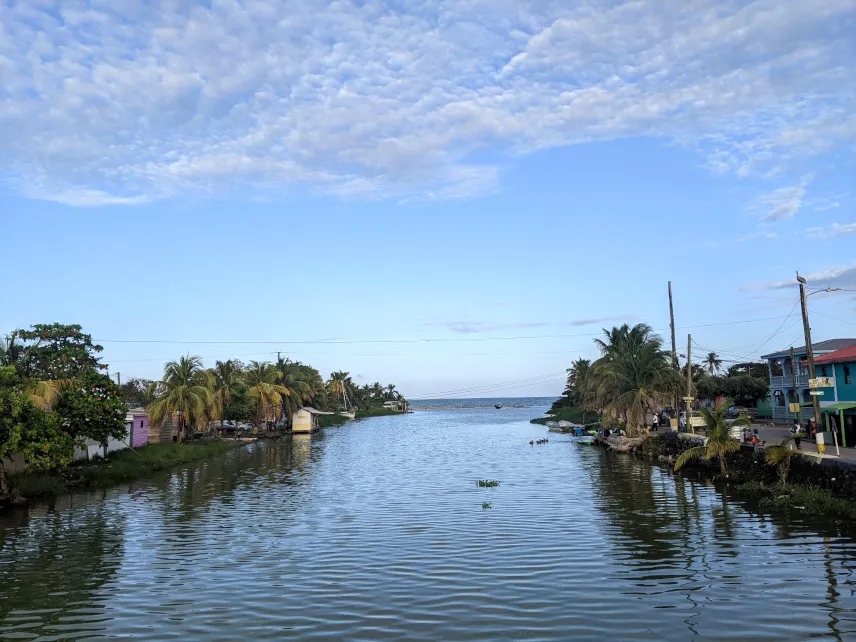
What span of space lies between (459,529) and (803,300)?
20.7 meters

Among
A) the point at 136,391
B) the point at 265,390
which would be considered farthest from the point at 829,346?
the point at 136,391

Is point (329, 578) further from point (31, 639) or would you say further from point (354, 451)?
point (354, 451)

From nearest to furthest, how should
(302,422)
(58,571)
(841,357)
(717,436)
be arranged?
(58,571) → (717,436) → (841,357) → (302,422)

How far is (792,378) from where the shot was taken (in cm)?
5688

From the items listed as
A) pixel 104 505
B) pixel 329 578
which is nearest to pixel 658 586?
pixel 329 578

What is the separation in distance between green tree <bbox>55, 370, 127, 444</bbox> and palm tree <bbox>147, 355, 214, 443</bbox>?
21063 millimetres

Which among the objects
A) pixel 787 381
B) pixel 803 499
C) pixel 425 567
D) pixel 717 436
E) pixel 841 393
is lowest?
pixel 803 499

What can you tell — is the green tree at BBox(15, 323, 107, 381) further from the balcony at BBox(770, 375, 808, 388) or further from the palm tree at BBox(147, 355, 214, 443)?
the balcony at BBox(770, 375, 808, 388)

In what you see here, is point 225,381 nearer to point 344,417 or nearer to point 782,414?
point 782,414

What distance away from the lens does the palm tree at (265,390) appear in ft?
270

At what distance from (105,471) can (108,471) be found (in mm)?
232

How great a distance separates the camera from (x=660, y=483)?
3328cm

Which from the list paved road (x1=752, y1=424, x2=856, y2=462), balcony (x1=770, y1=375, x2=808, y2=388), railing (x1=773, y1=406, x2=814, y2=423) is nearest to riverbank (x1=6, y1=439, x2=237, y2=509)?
paved road (x1=752, y1=424, x2=856, y2=462)

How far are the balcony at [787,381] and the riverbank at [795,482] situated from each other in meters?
21.6
